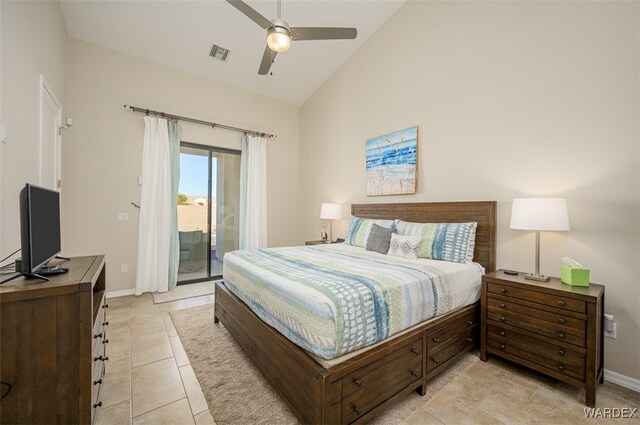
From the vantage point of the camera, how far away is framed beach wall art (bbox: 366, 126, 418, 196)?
3.28 metres

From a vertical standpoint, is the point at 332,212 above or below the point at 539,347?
above

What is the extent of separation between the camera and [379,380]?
1.49 meters

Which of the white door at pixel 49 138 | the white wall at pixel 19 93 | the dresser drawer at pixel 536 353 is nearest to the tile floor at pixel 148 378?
the white wall at pixel 19 93

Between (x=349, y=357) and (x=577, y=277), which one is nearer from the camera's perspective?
(x=349, y=357)

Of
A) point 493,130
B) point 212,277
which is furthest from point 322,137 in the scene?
point 212,277

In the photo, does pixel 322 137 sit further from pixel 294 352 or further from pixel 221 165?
pixel 294 352

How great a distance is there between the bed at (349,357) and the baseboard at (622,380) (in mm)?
861

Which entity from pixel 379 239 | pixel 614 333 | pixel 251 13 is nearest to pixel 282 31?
pixel 251 13

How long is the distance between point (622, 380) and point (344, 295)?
2.22m

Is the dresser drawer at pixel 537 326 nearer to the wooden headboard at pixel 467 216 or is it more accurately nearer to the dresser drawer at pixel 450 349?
the dresser drawer at pixel 450 349

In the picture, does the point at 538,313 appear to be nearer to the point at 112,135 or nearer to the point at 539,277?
the point at 539,277

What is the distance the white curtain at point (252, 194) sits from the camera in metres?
4.78

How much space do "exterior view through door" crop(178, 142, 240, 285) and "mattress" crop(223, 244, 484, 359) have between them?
2.40 meters

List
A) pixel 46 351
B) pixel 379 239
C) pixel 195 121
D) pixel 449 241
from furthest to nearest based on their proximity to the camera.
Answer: pixel 195 121 → pixel 379 239 → pixel 449 241 → pixel 46 351
